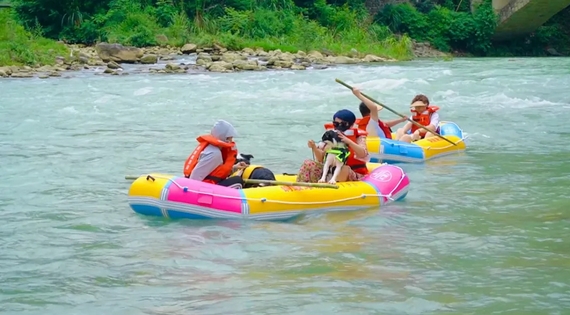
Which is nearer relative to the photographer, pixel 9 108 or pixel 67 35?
pixel 9 108

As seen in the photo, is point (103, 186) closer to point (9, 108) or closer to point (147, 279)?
point (147, 279)

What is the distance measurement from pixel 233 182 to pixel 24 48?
1644 centimetres

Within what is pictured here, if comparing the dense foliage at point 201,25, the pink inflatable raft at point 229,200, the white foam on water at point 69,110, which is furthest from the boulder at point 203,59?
the pink inflatable raft at point 229,200

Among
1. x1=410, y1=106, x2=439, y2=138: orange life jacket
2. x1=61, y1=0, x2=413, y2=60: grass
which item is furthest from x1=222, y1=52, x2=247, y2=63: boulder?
x1=410, y1=106, x2=439, y2=138: orange life jacket

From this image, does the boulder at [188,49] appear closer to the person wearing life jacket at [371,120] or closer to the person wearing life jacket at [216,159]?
the person wearing life jacket at [371,120]

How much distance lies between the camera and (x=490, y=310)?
4.04 meters

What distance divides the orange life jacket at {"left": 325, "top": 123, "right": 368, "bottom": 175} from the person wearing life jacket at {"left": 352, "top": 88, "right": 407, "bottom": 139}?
1088 millimetres

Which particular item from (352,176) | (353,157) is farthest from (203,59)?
(352,176)

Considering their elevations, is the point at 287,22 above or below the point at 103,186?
above

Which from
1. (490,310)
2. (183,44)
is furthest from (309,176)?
(183,44)

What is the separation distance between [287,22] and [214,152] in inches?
880

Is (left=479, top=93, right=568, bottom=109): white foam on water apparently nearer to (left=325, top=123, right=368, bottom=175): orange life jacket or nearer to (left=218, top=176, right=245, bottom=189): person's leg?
(left=325, top=123, right=368, bottom=175): orange life jacket

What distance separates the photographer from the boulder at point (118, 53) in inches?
867

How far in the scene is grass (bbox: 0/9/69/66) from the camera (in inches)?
808
